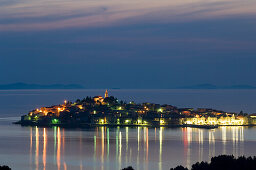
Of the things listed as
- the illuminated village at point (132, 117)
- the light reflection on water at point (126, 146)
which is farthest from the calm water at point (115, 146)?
the illuminated village at point (132, 117)

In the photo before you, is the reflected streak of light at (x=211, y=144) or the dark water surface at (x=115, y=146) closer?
the dark water surface at (x=115, y=146)

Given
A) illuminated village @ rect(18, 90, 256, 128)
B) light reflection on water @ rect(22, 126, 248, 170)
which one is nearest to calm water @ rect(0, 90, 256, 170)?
light reflection on water @ rect(22, 126, 248, 170)

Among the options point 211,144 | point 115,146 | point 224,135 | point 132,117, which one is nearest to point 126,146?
point 115,146

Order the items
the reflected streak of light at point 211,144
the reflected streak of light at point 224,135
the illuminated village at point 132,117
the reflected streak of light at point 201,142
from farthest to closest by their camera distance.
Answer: the illuminated village at point 132,117 → the reflected streak of light at point 224,135 → the reflected streak of light at point 211,144 → the reflected streak of light at point 201,142

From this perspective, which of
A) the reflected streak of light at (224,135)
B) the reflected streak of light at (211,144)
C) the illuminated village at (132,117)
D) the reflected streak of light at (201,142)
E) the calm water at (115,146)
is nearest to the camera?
the calm water at (115,146)

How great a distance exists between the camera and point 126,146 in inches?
2328

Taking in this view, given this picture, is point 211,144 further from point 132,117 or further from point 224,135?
point 132,117

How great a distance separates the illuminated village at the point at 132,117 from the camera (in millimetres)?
87938

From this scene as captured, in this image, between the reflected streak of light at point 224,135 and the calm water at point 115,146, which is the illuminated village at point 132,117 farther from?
the calm water at point 115,146

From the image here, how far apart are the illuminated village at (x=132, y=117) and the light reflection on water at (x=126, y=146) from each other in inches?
185

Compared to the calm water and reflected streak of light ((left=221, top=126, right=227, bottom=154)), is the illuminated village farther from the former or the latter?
the calm water

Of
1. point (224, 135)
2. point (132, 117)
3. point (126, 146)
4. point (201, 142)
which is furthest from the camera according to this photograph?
point (132, 117)

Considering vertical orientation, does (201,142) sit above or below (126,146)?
above

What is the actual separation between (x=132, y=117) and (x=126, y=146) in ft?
100
